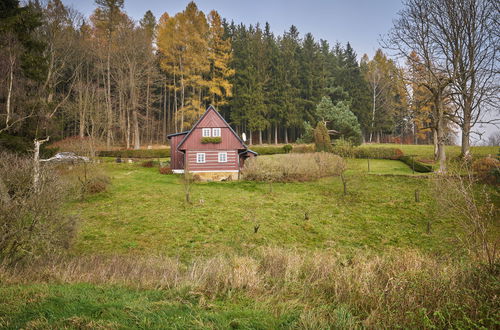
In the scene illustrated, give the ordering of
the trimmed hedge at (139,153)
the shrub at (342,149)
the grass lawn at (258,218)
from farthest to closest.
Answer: the trimmed hedge at (139,153) → the shrub at (342,149) → the grass lawn at (258,218)

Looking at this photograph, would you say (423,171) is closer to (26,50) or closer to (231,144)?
(231,144)

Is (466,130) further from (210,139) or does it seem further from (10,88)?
(10,88)

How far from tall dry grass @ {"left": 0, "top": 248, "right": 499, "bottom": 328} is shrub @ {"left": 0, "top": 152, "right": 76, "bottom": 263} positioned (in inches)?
24.7

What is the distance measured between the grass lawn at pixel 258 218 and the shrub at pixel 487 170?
139 inches

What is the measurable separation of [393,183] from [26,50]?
25.6 meters

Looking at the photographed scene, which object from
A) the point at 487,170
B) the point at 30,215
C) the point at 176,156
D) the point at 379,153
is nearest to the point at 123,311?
the point at 30,215

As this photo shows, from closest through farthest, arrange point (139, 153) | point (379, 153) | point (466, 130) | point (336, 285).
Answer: point (336, 285) < point (466, 130) < point (379, 153) < point (139, 153)

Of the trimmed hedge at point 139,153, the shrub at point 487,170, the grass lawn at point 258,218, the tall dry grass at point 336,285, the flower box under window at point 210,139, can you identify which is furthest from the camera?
the trimmed hedge at point 139,153

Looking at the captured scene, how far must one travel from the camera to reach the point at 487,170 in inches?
792

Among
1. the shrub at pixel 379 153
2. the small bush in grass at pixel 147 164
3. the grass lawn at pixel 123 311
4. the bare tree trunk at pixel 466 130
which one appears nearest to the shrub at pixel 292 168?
the shrub at pixel 379 153

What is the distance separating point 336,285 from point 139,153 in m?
34.8

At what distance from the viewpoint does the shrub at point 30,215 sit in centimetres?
800

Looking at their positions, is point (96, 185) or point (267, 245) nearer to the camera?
point (267, 245)

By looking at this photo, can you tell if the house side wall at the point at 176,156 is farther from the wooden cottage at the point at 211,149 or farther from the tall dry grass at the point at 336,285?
the tall dry grass at the point at 336,285
